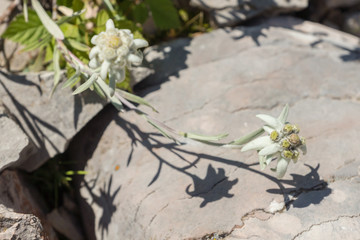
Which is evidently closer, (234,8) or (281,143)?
(281,143)

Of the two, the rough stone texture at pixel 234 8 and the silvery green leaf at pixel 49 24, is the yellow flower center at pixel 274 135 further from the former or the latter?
the rough stone texture at pixel 234 8

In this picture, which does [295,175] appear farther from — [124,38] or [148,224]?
[124,38]

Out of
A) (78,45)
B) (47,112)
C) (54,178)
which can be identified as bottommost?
(54,178)

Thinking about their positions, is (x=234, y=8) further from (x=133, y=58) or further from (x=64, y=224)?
(x=64, y=224)

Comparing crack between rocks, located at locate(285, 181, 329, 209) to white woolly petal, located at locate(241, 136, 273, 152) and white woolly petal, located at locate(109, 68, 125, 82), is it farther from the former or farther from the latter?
white woolly petal, located at locate(109, 68, 125, 82)

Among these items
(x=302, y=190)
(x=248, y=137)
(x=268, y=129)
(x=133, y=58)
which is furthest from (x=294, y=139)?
(x=133, y=58)

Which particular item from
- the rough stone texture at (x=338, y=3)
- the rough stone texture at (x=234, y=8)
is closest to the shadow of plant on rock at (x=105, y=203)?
the rough stone texture at (x=234, y=8)

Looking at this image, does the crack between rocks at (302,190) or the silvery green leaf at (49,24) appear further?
the silvery green leaf at (49,24)
